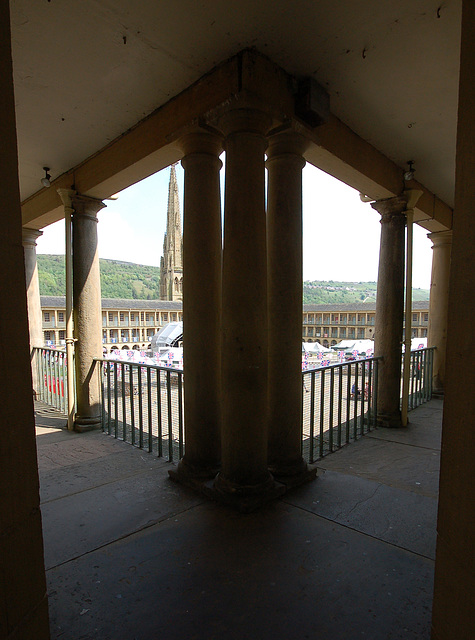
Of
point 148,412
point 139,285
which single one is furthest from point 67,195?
point 139,285

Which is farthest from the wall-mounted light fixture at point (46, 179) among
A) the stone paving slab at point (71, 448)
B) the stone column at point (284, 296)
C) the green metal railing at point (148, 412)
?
the stone paving slab at point (71, 448)

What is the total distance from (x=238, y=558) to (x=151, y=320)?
5176cm

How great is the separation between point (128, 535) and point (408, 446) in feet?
11.9

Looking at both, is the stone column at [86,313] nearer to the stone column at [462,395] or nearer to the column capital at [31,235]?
the column capital at [31,235]

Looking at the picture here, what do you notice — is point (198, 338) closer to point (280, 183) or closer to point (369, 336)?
point (280, 183)

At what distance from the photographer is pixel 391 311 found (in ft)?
17.9

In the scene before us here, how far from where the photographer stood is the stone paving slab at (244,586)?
1786 millimetres

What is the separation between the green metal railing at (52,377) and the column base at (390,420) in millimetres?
5474

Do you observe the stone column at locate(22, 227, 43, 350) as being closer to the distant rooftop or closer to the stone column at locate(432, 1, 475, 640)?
the stone column at locate(432, 1, 475, 640)

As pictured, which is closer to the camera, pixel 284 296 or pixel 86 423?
pixel 284 296

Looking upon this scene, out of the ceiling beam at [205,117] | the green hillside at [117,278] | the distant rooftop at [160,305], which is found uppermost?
the green hillside at [117,278]

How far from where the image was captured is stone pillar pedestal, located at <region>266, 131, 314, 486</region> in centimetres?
333

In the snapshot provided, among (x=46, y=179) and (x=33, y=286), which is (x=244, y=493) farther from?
(x=33, y=286)

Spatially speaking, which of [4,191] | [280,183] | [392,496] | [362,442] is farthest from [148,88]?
[362,442]
